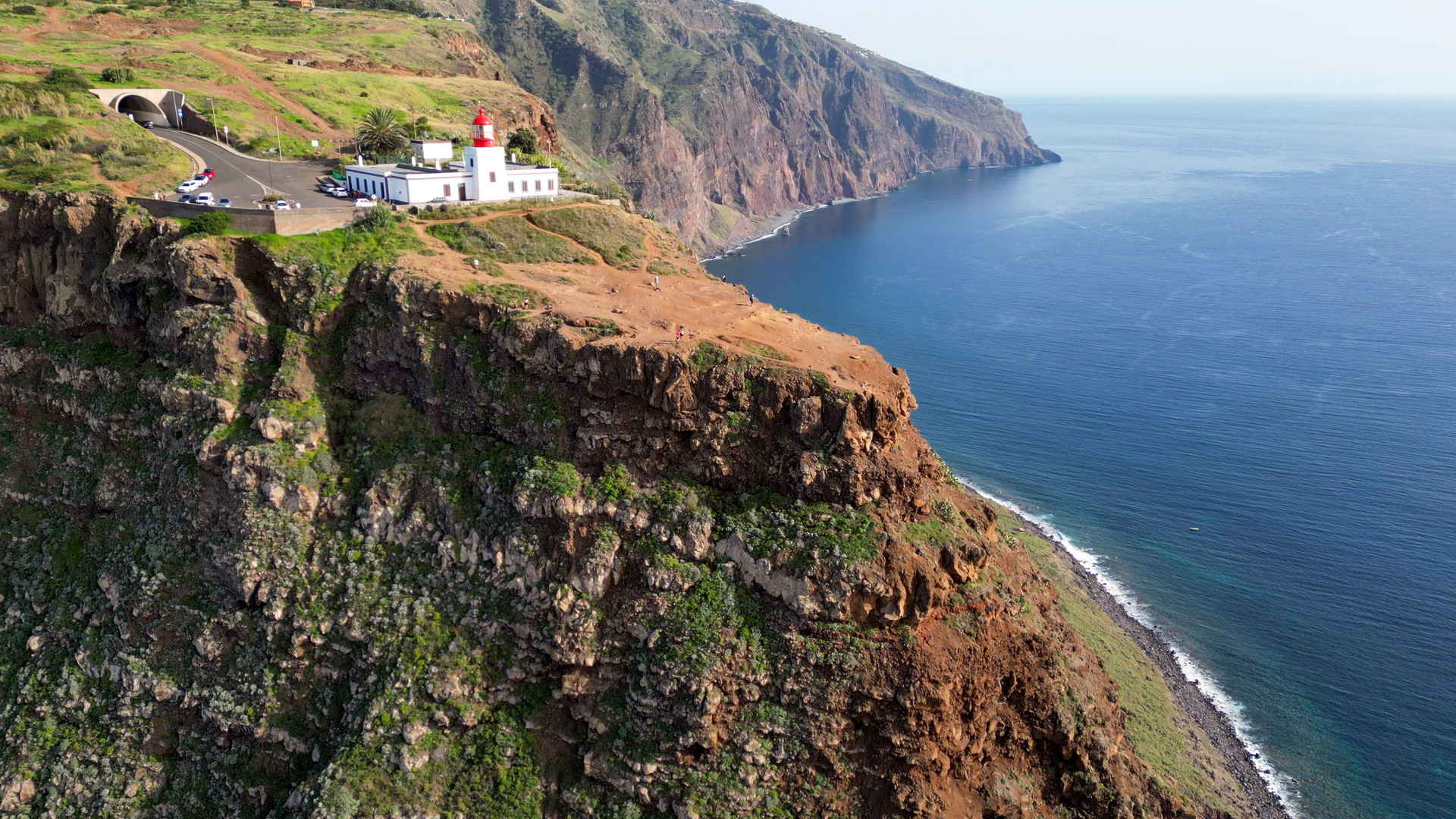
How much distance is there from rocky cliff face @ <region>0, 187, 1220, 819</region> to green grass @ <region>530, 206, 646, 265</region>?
43.5 ft

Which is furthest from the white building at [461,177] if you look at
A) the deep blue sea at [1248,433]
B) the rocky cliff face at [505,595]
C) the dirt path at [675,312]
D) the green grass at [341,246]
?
the deep blue sea at [1248,433]

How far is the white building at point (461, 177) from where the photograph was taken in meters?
57.8

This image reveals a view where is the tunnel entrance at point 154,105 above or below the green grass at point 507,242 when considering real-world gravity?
above

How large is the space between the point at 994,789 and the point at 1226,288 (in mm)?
122338

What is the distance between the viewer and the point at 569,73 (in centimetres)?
18538

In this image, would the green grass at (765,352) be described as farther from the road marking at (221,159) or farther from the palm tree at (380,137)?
the palm tree at (380,137)

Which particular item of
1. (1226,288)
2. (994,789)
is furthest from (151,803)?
(1226,288)

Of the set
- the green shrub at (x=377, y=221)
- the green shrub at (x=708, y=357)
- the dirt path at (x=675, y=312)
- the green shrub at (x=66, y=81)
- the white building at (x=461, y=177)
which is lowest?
the green shrub at (x=708, y=357)

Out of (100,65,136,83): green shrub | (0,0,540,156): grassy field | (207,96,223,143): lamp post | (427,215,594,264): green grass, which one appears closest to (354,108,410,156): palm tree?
(0,0,540,156): grassy field

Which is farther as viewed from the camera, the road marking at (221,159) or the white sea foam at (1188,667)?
the road marking at (221,159)

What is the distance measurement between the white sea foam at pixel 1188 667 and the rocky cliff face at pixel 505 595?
27.9ft

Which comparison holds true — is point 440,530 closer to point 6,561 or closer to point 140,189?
point 6,561

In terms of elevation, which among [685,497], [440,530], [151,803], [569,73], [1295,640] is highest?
[569,73]

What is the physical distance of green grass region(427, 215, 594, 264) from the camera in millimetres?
52969
